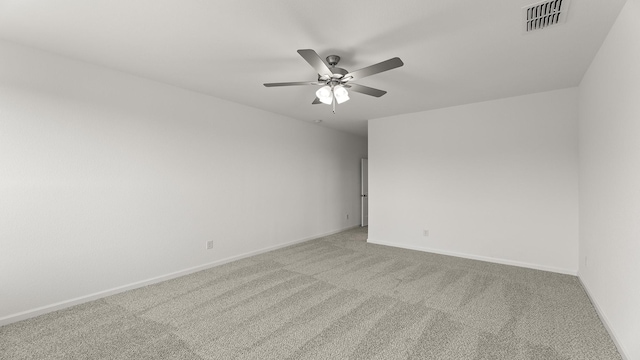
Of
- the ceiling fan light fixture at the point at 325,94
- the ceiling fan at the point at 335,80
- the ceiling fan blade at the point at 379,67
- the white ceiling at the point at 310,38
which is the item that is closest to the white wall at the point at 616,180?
the white ceiling at the point at 310,38

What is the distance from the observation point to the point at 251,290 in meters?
3.15

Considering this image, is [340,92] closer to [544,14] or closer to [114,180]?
[544,14]

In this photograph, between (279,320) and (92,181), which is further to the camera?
(92,181)

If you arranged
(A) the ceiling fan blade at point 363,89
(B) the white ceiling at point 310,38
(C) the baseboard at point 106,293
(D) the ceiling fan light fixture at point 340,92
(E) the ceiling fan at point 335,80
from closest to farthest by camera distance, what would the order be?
(B) the white ceiling at point 310,38 → (E) the ceiling fan at point 335,80 → (C) the baseboard at point 106,293 → (D) the ceiling fan light fixture at point 340,92 → (A) the ceiling fan blade at point 363,89

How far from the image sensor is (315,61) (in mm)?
2188

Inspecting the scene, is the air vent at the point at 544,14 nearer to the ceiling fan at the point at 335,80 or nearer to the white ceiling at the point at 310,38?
the white ceiling at the point at 310,38

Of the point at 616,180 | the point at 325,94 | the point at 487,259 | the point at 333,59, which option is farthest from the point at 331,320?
the point at 487,259

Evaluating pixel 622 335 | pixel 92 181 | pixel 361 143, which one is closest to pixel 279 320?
pixel 92 181

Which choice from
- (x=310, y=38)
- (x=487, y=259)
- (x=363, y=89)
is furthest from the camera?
(x=487, y=259)

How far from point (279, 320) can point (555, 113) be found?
4.48m

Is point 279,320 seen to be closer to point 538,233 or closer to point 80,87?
point 80,87

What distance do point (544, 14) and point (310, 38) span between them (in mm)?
1805

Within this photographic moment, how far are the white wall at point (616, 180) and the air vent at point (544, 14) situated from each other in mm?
374

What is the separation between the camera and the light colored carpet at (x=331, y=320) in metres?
2.05
